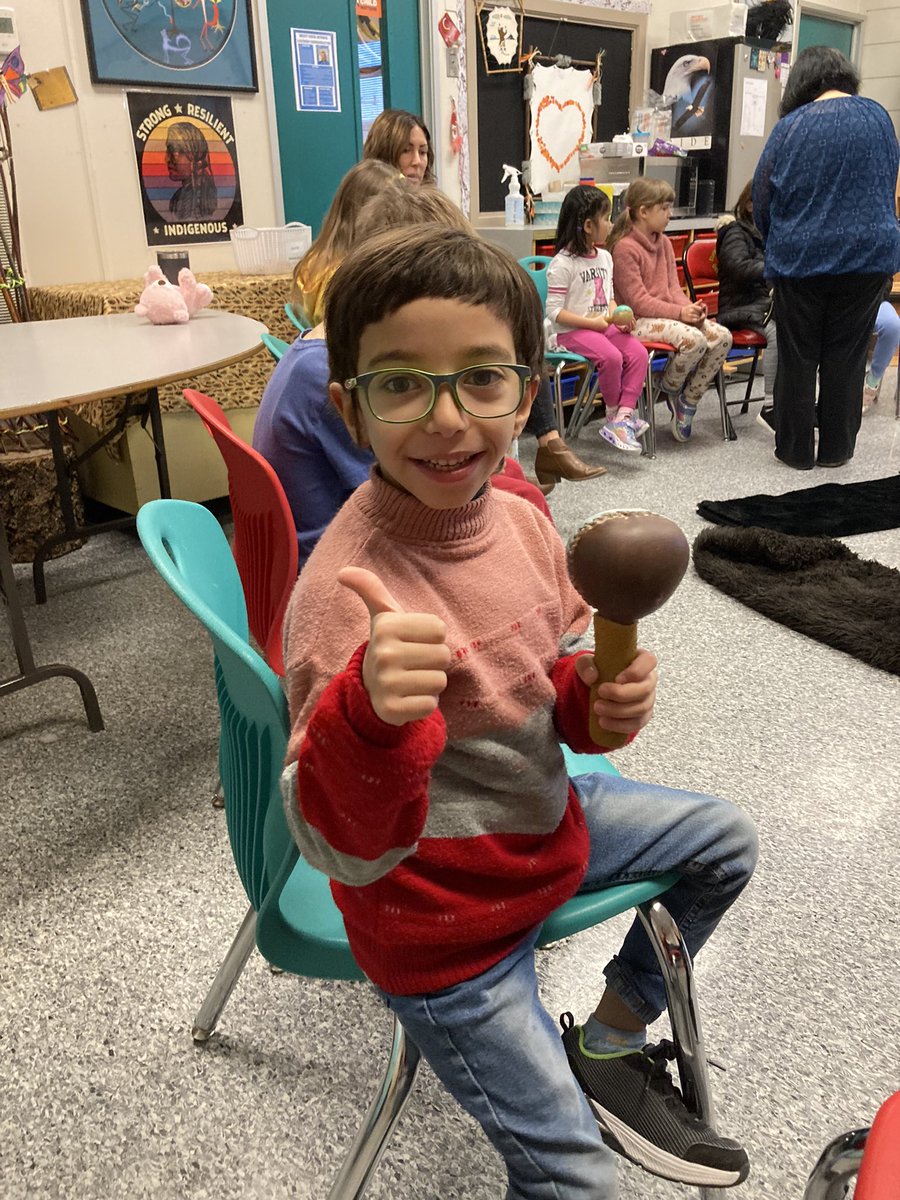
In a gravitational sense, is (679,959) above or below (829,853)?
above

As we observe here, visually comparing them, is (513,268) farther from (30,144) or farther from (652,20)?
(652,20)

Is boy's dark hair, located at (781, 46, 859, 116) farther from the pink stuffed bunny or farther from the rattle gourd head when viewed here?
the rattle gourd head

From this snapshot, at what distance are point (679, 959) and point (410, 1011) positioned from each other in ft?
1.02

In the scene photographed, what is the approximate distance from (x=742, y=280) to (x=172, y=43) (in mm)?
2786

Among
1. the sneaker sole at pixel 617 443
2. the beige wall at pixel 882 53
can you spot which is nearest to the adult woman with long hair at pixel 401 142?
the sneaker sole at pixel 617 443

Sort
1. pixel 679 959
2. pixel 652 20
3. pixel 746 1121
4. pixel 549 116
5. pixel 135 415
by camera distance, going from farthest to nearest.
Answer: pixel 652 20 → pixel 549 116 → pixel 135 415 → pixel 746 1121 → pixel 679 959

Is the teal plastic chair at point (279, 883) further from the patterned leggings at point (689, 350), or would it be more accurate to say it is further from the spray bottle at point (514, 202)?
the spray bottle at point (514, 202)

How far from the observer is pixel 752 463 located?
400 centimetres

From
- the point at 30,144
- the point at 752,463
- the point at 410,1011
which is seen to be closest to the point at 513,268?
the point at 410,1011

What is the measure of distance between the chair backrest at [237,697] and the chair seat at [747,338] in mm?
4087

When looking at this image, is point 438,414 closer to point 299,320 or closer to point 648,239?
point 299,320

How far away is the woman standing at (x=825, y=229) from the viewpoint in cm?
335

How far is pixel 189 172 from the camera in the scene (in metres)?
3.52

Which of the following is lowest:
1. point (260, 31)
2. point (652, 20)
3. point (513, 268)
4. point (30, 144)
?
point (513, 268)
